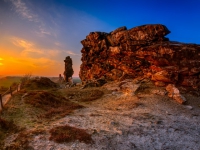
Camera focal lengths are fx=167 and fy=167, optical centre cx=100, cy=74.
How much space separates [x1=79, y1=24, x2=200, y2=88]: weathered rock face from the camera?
3969cm

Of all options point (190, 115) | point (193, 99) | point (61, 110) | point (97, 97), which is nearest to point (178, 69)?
point (193, 99)

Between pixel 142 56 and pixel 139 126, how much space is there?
28.0 meters

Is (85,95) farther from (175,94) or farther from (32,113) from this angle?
(175,94)

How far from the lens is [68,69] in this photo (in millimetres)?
91250

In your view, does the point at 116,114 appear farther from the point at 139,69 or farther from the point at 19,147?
the point at 139,69

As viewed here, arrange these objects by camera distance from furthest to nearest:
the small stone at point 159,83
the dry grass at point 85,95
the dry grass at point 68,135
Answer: the small stone at point 159,83 → the dry grass at point 85,95 → the dry grass at point 68,135

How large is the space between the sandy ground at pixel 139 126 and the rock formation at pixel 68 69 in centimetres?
5840

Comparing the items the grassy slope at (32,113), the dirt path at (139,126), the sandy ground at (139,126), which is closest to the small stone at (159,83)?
the sandy ground at (139,126)

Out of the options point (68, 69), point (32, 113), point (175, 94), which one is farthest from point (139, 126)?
point (68, 69)

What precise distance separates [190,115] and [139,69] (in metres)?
21.5

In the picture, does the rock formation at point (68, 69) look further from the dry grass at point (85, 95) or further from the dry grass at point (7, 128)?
the dry grass at point (7, 128)

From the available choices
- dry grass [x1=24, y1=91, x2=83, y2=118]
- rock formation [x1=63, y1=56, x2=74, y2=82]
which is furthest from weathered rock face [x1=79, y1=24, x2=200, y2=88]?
rock formation [x1=63, y1=56, x2=74, y2=82]

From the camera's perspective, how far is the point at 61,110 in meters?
27.4

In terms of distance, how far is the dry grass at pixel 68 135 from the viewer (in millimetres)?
17147
